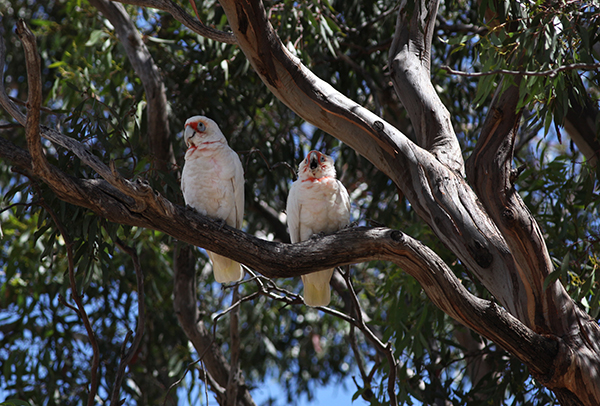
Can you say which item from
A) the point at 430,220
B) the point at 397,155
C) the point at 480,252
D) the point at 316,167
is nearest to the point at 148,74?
the point at 316,167

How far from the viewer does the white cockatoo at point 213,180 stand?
256 cm

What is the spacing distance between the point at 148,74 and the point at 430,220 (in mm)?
1918

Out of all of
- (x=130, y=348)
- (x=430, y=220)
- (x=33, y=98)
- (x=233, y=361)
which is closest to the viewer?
(x=33, y=98)

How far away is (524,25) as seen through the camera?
2398 millimetres

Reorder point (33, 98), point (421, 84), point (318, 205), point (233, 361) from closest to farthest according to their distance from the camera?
point (33, 98) < point (421, 84) < point (318, 205) < point (233, 361)

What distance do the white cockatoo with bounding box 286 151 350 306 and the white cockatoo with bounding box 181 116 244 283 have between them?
10.6 inches

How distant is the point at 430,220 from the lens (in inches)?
80.0

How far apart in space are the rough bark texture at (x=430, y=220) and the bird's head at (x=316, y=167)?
337 mm

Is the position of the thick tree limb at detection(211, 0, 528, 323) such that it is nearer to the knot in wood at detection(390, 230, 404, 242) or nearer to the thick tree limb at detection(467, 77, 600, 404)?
the thick tree limb at detection(467, 77, 600, 404)

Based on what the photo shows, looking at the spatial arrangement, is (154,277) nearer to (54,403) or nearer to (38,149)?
(54,403)

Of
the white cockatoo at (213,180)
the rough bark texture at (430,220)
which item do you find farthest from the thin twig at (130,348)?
the rough bark texture at (430,220)

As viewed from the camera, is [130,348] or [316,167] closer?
[130,348]

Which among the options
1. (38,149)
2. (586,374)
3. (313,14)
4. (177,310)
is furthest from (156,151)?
(586,374)

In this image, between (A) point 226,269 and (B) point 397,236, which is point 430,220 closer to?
(B) point 397,236
